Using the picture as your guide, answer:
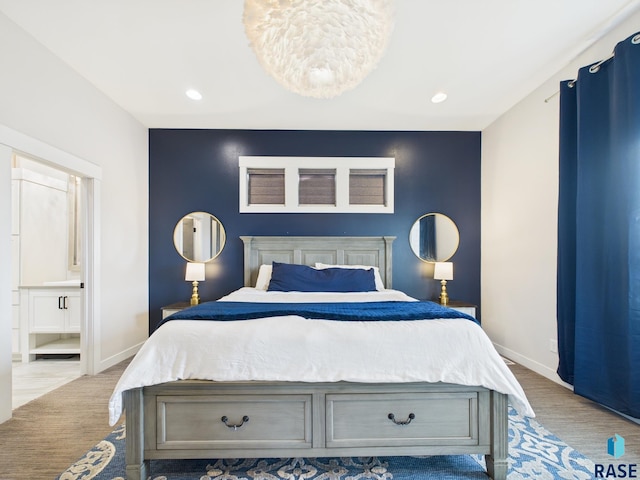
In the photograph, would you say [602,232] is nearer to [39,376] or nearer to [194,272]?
[194,272]

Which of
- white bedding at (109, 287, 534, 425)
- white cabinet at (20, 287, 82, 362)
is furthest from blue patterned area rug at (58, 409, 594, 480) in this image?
white cabinet at (20, 287, 82, 362)

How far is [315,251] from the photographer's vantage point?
3721 millimetres

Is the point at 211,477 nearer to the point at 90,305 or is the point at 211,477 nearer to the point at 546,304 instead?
the point at 90,305

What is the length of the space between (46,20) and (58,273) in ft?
9.53

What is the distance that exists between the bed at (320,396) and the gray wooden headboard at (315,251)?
2.13m

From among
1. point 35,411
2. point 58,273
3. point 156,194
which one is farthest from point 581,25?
point 58,273

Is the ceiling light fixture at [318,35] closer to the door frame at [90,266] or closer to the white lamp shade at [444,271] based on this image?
the door frame at [90,266]

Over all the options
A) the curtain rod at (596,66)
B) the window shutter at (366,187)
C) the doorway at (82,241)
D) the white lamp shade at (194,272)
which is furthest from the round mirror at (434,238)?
the doorway at (82,241)

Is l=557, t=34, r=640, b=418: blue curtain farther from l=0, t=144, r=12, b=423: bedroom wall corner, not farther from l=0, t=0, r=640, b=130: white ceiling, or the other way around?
l=0, t=144, r=12, b=423: bedroom wall corner

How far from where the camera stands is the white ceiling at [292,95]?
2.01 m

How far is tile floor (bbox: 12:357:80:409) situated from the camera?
8.21 feet

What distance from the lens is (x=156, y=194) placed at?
3793 mm

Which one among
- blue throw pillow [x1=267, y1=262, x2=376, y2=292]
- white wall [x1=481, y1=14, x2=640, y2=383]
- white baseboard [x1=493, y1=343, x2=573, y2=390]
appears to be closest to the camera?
white baseboard [x1=493, y1=343, x2=573, y2=390]

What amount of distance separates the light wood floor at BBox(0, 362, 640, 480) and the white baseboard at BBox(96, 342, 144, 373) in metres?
0.29
